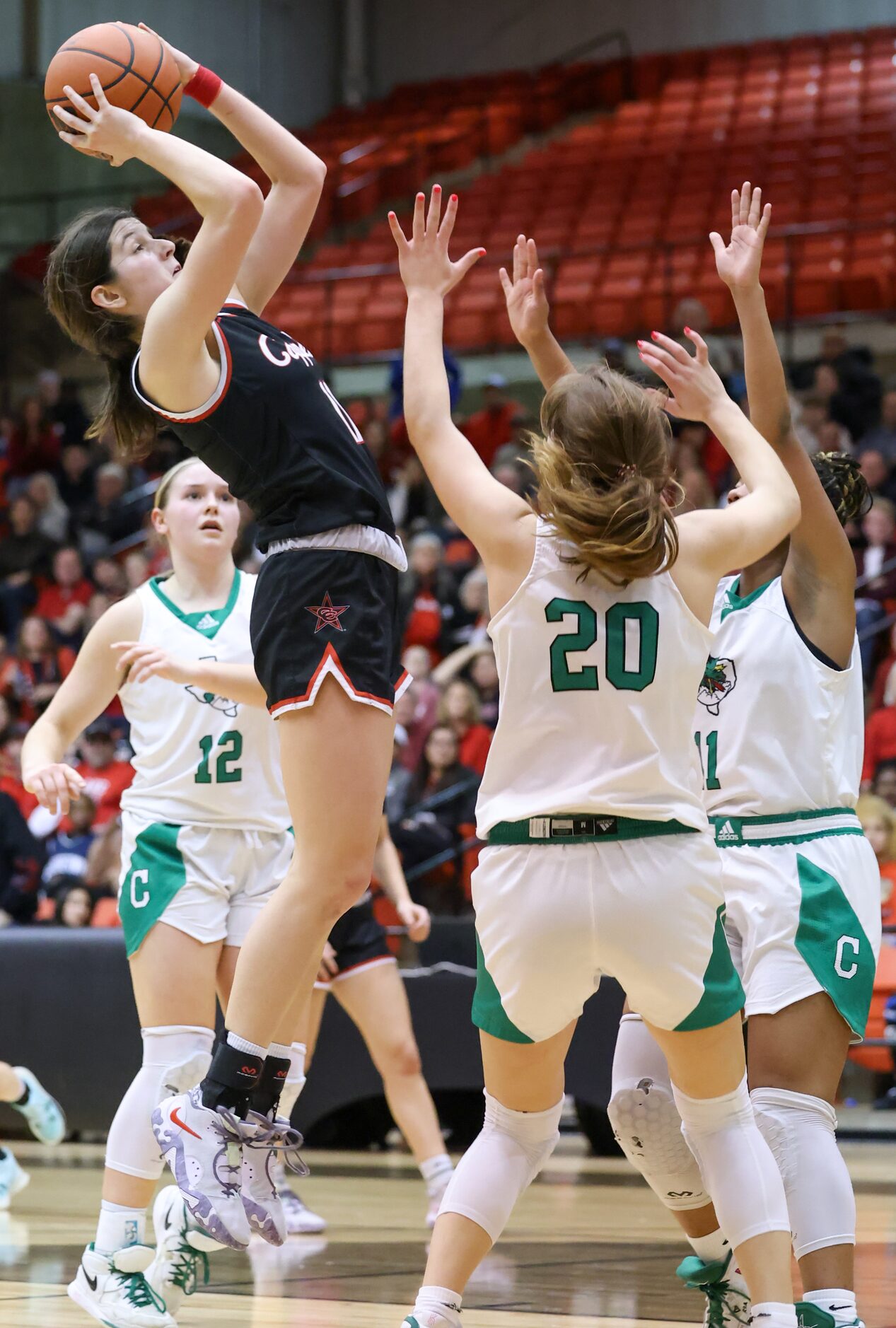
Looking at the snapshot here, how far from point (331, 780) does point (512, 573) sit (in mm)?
647

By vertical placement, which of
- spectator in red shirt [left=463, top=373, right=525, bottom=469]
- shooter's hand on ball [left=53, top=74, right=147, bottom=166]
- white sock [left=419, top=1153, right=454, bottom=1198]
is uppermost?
spectator in red shirt [left=463, top=373, right=525, bottom=469]

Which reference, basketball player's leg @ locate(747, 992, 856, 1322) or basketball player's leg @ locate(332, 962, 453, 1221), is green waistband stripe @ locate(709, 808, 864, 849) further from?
basketball player's leg @ locate(332, 962, 453, 1221)

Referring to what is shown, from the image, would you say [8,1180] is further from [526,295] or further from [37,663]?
[37,663]

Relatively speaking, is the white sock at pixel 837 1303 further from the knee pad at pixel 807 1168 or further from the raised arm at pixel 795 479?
the raised arm at pixel 795 479

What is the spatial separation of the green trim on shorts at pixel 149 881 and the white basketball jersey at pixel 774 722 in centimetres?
152

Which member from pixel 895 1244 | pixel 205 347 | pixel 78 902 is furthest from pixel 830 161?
pixel 205 347

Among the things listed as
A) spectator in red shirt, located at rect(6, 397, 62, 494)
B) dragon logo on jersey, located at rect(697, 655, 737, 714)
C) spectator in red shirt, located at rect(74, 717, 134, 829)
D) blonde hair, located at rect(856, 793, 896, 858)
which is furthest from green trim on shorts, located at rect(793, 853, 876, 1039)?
spectator in red shirt, located at rect(6, 397, 62, 494)

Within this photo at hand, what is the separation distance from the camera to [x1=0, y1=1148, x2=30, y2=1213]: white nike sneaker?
6570 millimetres

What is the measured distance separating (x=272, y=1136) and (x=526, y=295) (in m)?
1.83

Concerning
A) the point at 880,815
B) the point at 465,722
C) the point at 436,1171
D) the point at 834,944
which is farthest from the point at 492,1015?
the point at 465,722

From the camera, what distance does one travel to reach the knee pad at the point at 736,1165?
303 cm

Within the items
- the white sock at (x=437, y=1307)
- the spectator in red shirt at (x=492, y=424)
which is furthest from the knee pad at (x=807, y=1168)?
the spectator in red shirt at (x=492, y=424)

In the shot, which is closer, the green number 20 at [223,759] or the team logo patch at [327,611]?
the team logo patch at [327,611]

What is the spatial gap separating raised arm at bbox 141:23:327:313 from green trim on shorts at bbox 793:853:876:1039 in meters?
1.75
